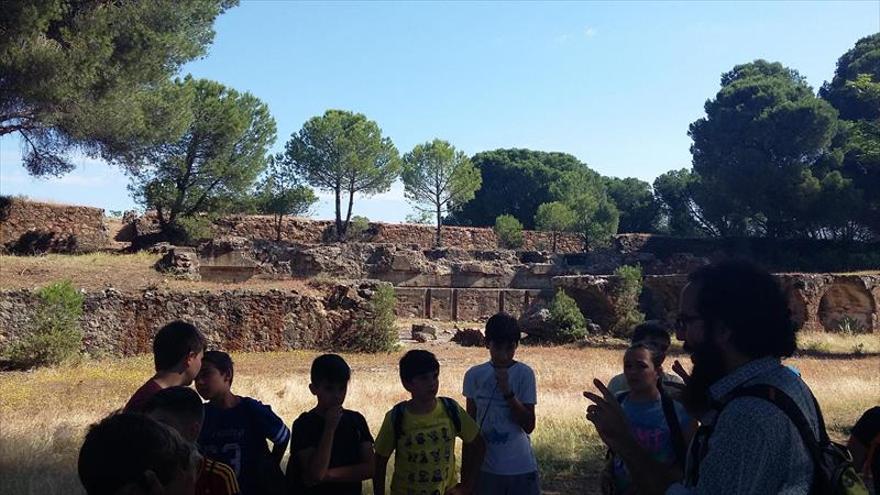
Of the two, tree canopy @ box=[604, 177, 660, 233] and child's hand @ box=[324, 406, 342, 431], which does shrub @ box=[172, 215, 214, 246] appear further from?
tree canopy @ box=[604, 177, 660, 233]

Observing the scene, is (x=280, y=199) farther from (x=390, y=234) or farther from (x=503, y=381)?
(x=503, y=381)

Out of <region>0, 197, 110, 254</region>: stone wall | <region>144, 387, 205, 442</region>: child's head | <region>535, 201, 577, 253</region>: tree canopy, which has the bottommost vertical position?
<region>144, 387, 205, 442</region>: child's head

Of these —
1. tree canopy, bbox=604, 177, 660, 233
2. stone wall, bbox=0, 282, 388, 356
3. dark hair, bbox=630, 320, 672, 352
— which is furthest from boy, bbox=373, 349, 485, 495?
tree canopy, bbox=604, 177, 660, 233

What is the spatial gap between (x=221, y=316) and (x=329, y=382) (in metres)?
15.6

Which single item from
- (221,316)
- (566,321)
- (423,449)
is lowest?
(566,321)

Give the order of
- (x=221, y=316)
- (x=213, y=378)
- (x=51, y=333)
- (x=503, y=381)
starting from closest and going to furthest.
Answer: (x=213, y=378) < (x=503, y=381) < (x=51, y=333) < (x=221, y=316)

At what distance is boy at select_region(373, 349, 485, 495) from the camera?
390cm

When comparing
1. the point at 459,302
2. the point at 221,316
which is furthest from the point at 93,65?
the point at 459,302

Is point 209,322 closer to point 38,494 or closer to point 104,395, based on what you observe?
point 104,395

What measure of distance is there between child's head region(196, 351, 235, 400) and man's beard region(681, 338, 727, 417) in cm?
227

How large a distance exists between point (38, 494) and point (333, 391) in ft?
10.8

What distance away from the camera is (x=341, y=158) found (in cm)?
4438

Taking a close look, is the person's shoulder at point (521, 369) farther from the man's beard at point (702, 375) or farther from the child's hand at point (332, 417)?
the man's beard at point (702, 375)

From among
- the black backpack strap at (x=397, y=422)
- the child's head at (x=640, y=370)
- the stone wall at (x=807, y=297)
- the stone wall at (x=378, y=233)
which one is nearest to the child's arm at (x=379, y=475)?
the black backpack strap at (x=397, y=422)
